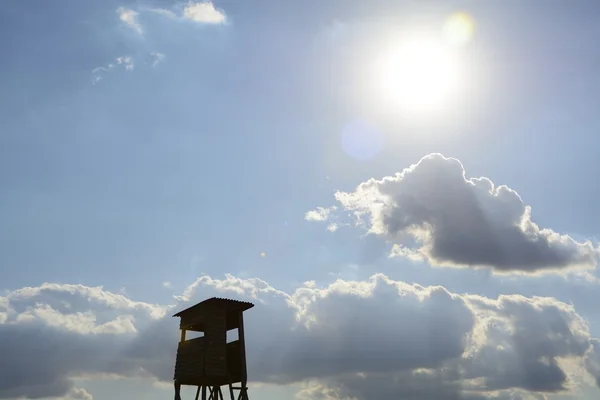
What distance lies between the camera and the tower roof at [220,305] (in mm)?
34062

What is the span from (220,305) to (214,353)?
3.10 meters

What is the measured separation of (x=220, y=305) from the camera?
34250 mm

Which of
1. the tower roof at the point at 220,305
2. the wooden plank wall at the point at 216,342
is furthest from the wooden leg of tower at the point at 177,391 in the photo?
the tower roof at the point at 220,305

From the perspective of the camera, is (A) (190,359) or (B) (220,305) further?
(B) (220,305)

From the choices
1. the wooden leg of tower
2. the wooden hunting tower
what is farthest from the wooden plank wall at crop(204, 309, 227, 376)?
the wooden leg of tower

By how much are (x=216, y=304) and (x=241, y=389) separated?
5635mm

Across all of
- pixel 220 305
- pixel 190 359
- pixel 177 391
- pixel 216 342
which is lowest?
pixel 177 391

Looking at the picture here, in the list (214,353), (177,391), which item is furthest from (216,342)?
(177,391)

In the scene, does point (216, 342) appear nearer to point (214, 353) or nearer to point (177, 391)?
point (214, 353)

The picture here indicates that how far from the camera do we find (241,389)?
108 feet

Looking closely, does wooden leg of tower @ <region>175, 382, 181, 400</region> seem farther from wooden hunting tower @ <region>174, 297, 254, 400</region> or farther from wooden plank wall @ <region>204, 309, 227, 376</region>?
wooden plank wall @ <region>204, 309, 227, 376</region>

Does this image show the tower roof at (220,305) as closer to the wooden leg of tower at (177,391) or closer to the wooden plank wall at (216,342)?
the wooden plank wall at (216,342)

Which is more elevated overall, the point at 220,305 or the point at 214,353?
the point at 220,305

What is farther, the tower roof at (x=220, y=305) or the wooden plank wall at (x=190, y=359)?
the tower roof at (x=220, y=305)
